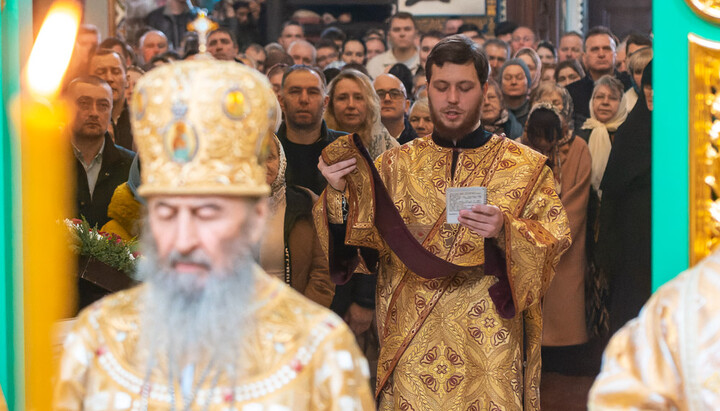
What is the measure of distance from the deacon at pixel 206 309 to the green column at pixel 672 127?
118 cm

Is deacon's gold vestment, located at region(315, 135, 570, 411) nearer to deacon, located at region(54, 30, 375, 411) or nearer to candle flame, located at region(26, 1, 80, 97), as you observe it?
deacon, located at region(54, 30, 375, 411)

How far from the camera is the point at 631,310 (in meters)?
5.63

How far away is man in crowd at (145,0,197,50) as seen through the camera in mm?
6879

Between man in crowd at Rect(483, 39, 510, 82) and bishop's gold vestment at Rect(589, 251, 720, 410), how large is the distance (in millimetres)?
4052

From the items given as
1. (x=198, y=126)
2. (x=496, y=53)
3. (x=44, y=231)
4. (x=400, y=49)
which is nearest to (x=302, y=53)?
(x=400, y=49)

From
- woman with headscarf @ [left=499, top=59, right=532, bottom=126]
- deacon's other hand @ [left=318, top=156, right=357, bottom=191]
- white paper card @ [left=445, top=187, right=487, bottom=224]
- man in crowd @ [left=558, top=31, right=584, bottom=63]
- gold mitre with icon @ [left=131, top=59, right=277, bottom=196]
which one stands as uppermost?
man in crowd @ [left=558, top=31, right=584, bottom=63]

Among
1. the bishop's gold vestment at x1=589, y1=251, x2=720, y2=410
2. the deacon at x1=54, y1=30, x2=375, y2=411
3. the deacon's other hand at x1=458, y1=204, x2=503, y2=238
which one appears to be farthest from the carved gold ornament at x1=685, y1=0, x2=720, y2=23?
the deacon at x1=54, y1=30, x2=375, y2=411

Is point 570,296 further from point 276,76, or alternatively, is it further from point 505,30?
point 276,76

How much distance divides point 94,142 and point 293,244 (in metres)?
1.29

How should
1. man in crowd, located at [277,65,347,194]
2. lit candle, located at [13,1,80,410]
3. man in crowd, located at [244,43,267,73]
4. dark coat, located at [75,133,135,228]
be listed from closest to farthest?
lit candle, located at [13,1,80,410]
dark coat, located at [75,133,135,228]
man in crowd, located at [277,65,347,194]
man in crowd, located at [244,43,267,73]

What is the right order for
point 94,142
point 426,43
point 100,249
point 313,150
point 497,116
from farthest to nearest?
point 426,43, point 497,116, point 94,142, point 313,150, point 100,249

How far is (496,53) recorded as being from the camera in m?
6.28

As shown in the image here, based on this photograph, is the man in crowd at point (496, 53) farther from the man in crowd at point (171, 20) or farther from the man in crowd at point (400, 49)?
the man in crowd at point (171, 20)

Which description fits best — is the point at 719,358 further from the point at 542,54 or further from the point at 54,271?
the point at 542,54
